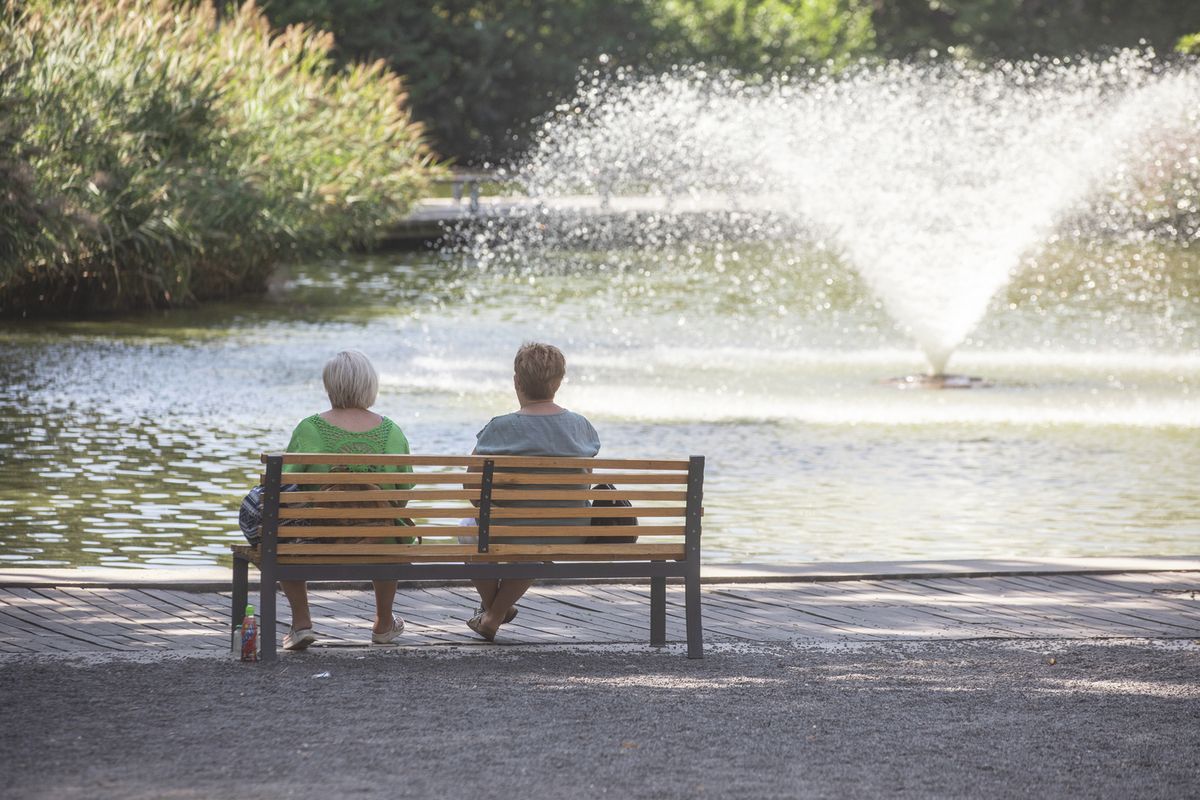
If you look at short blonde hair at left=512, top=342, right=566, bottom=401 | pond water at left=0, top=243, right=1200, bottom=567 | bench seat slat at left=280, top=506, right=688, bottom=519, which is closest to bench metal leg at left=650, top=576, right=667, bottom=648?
bench seat slat at left=280, top=506, right=688, bottom=519

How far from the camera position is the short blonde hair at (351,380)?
657cm

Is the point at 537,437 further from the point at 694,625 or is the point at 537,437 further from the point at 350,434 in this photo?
the point at 694,625

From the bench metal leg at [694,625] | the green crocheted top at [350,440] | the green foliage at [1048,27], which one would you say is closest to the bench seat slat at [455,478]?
the green crocheted top at [350,440]

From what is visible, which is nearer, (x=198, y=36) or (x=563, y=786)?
(x=563, y=786)

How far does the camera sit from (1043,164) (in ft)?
100

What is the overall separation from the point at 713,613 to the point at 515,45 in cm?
4812

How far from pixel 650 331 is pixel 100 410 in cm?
760

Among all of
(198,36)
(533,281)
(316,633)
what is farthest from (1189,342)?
(316,633)

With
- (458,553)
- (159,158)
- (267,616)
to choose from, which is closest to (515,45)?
(159,158)

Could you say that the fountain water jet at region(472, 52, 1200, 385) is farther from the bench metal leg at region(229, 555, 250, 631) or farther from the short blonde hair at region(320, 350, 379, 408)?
the bench metal leg at region(229, 555, 250, 631)

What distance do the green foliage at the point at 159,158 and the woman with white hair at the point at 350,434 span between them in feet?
40.7

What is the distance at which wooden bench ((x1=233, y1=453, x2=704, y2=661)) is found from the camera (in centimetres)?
641

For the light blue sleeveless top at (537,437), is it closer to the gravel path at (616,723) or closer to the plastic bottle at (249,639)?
the gravel path at (616,723)

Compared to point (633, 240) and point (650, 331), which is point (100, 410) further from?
point (633, 240)
